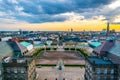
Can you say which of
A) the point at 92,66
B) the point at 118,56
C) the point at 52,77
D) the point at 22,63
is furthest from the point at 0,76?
the point at 118,56

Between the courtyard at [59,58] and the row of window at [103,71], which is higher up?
the row of window at [103,71]

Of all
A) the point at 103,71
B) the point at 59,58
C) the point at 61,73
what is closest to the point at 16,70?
the point at 61,73

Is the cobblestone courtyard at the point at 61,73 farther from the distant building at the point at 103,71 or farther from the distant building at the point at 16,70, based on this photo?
the distant building at the point at 103,71

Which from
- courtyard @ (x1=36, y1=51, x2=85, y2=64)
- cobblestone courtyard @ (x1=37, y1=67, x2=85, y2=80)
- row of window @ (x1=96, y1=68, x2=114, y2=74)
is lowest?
courtyard @ (x1=36, y1=51, x2=85, y2=64)

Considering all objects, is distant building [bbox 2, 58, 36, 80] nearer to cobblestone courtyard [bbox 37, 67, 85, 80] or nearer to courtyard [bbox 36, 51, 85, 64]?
cobblestone courtyard [bbox 37, 67, 85, 80]

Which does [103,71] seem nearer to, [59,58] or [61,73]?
[61,73]

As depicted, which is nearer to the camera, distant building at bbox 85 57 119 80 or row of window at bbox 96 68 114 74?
distant building at bbox 85 57 119 80

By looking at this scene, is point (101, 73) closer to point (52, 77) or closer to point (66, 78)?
point (66, 78)

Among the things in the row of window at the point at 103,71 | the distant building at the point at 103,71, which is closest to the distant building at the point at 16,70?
the distant building at the point at 103,71

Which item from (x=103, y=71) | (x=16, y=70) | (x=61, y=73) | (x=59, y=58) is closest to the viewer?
(x=103, y=71)

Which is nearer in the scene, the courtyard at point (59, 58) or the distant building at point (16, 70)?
the distant building at point (16, 70)

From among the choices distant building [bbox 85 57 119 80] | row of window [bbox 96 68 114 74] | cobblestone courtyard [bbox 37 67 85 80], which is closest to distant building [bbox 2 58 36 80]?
cobblestone courtyard [bbox 37 67 85 80]

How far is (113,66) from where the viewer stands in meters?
63.2

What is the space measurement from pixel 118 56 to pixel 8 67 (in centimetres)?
4198
